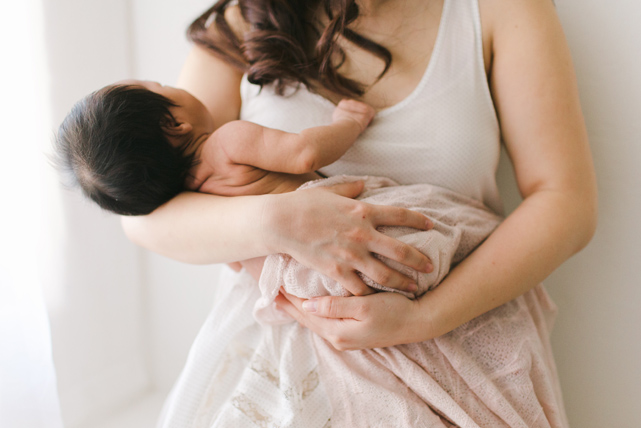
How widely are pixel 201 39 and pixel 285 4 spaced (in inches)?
9.0

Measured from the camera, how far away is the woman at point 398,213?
2.59ft

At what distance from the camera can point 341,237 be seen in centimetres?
79

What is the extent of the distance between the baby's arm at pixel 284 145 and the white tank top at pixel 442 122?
11 centimetres

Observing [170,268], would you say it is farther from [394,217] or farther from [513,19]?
[513,19]

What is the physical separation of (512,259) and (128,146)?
2.55ft

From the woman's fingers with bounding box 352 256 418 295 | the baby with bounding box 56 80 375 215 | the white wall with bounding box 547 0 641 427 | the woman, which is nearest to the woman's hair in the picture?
the woman

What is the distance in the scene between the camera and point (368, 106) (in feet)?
3.26

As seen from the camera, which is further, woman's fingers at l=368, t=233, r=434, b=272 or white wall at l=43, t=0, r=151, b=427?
white wall at l=43, t=0, r=151, b=427

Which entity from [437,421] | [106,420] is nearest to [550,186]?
[437,421]

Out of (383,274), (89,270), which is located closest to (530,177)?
(383,274)

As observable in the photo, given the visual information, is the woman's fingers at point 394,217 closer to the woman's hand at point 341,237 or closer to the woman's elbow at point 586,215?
the woman's hand at point 341,237

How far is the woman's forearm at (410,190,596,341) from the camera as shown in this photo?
2.70 feet

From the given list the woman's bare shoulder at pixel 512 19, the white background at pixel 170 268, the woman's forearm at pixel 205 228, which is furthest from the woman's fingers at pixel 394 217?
the white background at pixel 170 268

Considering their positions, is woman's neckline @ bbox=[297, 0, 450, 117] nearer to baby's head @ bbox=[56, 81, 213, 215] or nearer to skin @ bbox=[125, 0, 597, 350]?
skin @ bbox=[125, 0, 597, 350]
